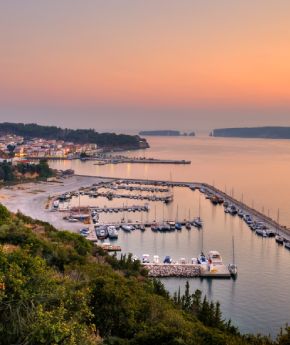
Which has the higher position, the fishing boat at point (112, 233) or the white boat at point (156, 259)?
the fishing boat at point (112, 233)

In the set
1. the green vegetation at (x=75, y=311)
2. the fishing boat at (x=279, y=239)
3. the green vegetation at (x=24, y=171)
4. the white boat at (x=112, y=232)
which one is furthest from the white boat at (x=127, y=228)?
the green vegetation at (x=24, y=171)

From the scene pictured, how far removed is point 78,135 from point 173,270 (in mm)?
61427

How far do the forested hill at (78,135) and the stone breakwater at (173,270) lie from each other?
178 ft

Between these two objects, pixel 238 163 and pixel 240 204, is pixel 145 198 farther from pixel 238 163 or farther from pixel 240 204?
pixel 238 163

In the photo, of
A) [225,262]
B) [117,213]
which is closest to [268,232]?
[225,262]

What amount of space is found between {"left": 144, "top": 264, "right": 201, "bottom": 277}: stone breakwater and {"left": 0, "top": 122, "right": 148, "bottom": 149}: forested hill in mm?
54234

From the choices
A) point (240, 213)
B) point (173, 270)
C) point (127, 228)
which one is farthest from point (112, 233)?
point (240, 213)

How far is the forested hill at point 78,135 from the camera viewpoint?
6794cm

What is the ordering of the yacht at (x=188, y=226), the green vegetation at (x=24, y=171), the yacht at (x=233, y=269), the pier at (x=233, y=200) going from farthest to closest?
the green vegetation at (x=24, y=171)
the yacht at (x=188, y=226)
the pier at (x=233, y=200)
the yacht at (x=233, y=269)

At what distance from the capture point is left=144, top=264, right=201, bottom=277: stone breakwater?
12578mm

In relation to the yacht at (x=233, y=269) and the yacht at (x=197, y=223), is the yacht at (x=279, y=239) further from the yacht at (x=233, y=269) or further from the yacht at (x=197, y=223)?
the yacht at (x=233, y=269)

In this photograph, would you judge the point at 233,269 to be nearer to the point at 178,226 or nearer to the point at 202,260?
the point at 202,260

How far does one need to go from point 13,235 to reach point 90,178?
81.2 ft

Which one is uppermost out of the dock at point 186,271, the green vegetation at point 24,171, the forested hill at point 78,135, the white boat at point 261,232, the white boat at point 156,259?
the forested hill at point 78,135
